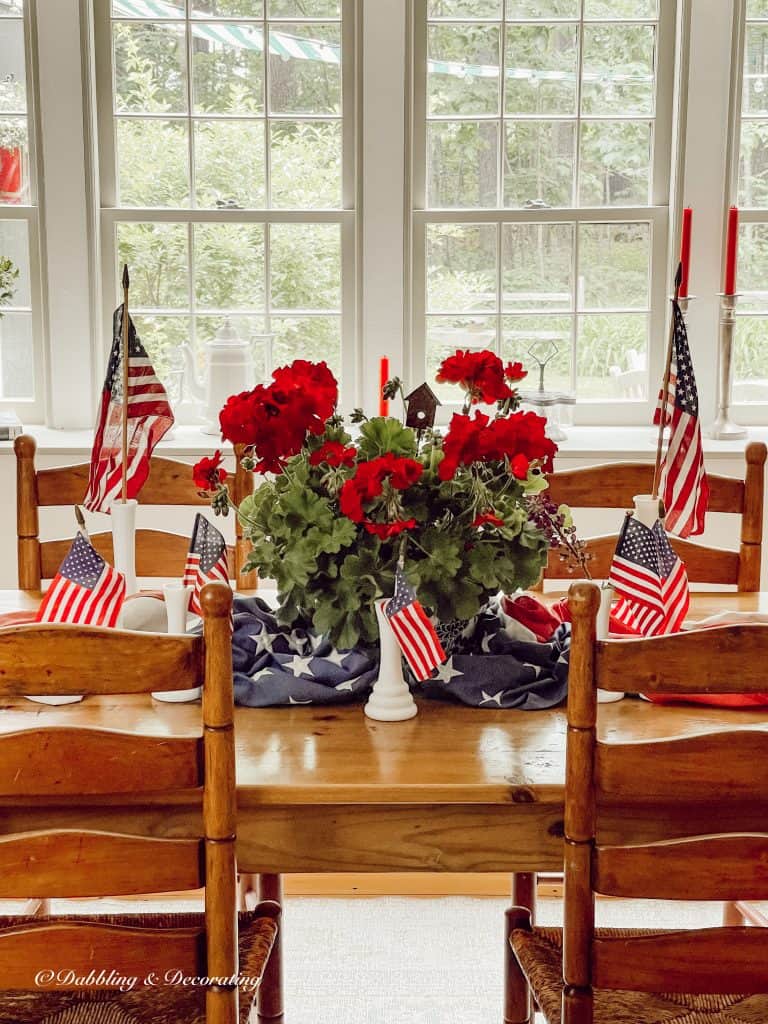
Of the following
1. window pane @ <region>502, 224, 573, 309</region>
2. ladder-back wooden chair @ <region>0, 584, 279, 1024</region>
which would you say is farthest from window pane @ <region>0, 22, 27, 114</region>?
ladder-back wooden chair @ <region>0, 584, 279, 1024</region>

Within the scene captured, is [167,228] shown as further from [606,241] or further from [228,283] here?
[606,241]

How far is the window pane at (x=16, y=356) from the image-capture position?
11.6ft

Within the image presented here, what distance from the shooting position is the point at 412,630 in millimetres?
1603

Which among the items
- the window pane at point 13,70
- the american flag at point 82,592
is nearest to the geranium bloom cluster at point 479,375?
the american flag at point 82,592

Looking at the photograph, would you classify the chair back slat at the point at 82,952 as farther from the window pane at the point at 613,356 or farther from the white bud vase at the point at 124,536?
the window pane at the point at 613,356

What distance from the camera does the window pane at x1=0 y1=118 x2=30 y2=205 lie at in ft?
11.3

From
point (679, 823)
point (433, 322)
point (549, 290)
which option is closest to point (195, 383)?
point (433, 322)

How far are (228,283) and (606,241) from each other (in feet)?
3.53

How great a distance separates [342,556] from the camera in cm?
169

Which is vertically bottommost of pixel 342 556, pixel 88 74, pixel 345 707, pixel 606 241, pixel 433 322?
pixel 345 707

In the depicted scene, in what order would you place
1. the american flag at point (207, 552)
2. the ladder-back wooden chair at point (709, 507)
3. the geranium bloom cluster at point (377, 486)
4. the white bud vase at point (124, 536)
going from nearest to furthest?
the geranium bloom cluster at point (377, 486), the american flag at point (207, 552), the white bud vase at point (124, 536), the ladder-back wooden chair at point (709, 507)

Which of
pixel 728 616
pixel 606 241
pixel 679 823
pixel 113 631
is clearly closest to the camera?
pixel 113 631

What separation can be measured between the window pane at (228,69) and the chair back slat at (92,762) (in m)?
2.57

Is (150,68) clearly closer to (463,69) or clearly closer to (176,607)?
(463,69)
